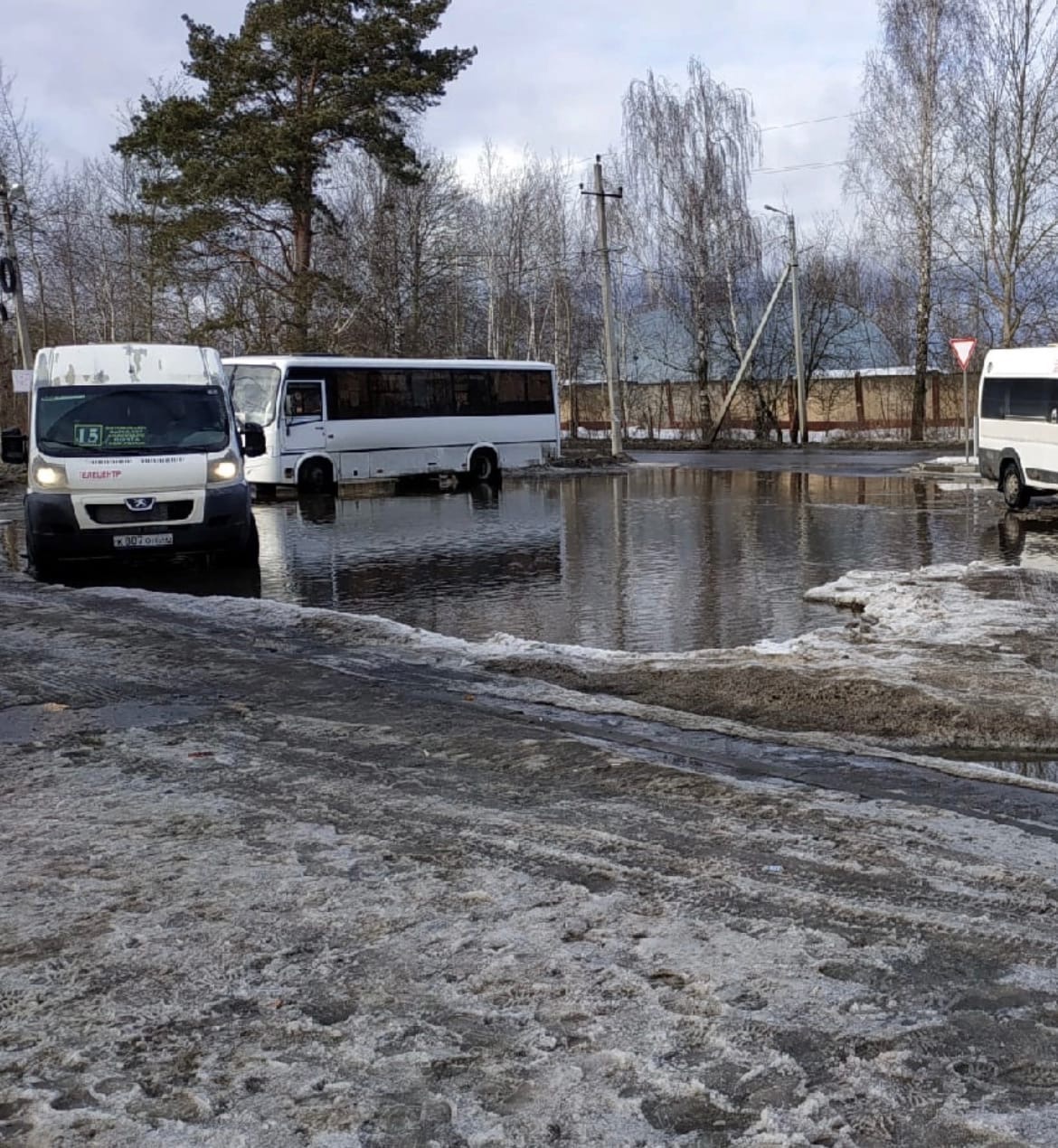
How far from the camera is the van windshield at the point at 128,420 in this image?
13383 millimetres

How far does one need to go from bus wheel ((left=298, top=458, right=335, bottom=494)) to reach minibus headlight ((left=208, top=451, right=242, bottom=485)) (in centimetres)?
1287

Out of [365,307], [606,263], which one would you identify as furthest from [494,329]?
[606,263]

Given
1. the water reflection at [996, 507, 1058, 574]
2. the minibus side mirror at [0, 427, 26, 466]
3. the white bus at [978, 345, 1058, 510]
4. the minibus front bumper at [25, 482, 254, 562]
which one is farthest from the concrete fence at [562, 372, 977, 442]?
the minibus side mirror at [0, 427, 26, 466]

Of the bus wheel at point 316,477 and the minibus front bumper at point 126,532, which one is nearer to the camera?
the minibus front bumper at point 126,532

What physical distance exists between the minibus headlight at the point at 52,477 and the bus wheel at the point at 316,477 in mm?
13508

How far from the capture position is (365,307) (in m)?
42.6

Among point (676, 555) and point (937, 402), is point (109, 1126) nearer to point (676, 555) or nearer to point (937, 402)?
point (676, 555)

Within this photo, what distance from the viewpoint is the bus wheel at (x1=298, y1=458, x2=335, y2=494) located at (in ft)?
87.6

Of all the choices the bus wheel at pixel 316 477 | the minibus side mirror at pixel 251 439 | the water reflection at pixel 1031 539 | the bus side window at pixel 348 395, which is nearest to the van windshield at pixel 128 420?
the minibus side mirror at pixel 251 439

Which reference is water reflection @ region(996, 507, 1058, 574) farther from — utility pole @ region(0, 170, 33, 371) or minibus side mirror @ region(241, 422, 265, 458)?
utility pole @ region(0, 170, 33, 371)

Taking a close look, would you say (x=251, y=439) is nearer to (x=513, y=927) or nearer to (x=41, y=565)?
(x=41, y=565)

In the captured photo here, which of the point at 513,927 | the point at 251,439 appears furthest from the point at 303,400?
the point at 513,927

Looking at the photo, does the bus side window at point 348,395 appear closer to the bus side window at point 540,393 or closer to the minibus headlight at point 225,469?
the bus side window at point 540,393

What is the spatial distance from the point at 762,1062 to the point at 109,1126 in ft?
5.04
